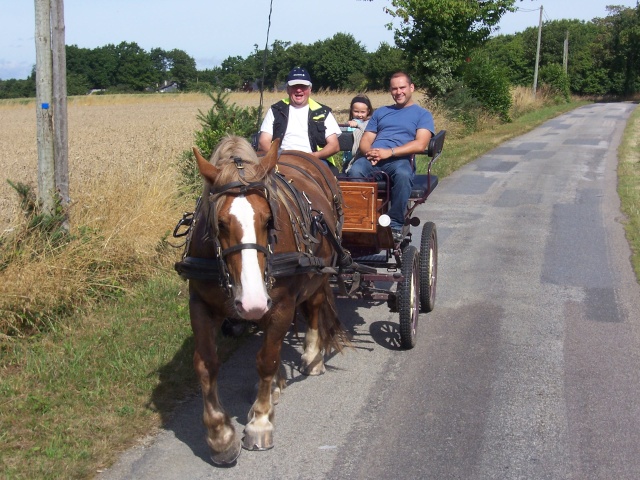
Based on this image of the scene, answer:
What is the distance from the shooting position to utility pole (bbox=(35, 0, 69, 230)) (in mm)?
6543

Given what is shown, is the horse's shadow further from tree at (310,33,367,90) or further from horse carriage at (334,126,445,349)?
tree at (310,33,367,90)

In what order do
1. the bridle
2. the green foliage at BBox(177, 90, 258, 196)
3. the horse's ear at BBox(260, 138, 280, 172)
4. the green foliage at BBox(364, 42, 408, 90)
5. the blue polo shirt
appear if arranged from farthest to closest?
the green foliage at BBox(364, 42, 408, 90)
the green foliage at BBox(177, 90, 258, 196)
the blue polo shirt
the horse's ear at BBox(260, 138, 280, 172)
the bridle

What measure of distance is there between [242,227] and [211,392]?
1.00 meters

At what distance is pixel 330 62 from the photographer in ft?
215

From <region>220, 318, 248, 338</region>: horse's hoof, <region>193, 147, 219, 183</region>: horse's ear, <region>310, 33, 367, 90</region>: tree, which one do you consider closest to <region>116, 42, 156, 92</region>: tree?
<region>310, 33, 367, 90</region>: tree

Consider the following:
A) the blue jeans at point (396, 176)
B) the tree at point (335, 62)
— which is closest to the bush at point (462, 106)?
the blue jeans at point (396, 176)

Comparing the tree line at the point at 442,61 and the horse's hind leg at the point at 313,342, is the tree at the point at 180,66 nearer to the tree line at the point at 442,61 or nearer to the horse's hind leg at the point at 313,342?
the tree line at the point at 442,61

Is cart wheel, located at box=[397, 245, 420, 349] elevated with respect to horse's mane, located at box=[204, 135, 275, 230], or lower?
lower

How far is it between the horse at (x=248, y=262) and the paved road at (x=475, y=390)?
12.1 inches

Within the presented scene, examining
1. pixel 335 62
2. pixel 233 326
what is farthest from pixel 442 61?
pixel 335 62

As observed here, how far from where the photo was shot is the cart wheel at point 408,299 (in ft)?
19.0

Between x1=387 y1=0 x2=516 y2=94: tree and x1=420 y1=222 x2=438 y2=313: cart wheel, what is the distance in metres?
19.0

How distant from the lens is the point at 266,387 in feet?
14.0

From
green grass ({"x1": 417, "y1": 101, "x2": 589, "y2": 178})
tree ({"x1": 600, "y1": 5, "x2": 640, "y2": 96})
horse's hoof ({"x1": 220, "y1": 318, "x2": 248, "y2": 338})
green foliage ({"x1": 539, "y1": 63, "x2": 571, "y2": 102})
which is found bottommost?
horse's hoof ({"x1": 220, "y1": 318, "x2": 248, "y2": 338})
